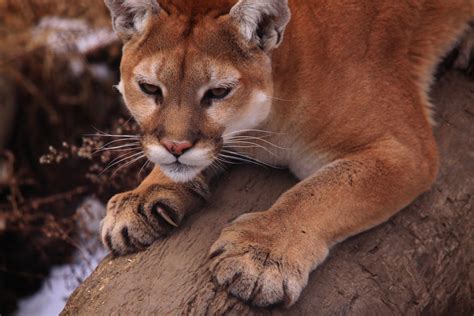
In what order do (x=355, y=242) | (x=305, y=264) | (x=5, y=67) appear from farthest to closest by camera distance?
(x=5, y=67), (x=355, y=242), (x=305, y=264)

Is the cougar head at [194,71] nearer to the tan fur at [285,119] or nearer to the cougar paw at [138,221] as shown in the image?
the tan fur at [285,119]

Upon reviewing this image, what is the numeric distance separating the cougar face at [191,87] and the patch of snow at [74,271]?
5.65 ft

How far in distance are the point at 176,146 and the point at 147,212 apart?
1.64ft

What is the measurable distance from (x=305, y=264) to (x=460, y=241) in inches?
32.6

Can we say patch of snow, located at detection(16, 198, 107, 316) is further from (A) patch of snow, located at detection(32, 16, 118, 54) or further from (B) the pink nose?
(B) the pink nose

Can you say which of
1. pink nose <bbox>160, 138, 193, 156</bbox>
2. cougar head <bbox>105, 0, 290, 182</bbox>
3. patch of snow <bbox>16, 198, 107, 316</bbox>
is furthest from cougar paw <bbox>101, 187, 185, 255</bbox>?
patch of snow <bbox>16, 198, 107, 316</bbox>

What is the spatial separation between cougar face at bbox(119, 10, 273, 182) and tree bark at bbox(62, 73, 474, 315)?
371mm

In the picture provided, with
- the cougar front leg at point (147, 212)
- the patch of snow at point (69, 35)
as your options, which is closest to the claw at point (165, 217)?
the cougar front leg at point (147, 212)

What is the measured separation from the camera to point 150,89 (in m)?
3.09

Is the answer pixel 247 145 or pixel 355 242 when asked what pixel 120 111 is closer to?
pixel 247 145

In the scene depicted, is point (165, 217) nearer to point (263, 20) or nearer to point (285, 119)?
point (285, 119)

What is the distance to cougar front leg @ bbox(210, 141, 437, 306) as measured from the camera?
113 inches

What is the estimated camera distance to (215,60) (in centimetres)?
305

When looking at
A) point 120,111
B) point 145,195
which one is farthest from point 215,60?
point 120,111
